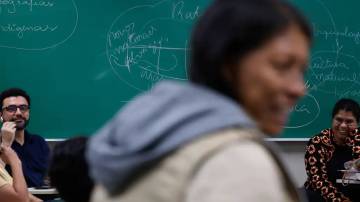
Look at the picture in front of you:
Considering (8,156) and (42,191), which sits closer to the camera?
(42,191)

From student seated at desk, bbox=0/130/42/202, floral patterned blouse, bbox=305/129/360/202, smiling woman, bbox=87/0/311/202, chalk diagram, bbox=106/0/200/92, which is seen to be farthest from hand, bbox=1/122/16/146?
smiling woman, bbox=87/0/311/202

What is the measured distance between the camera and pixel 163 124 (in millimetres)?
670

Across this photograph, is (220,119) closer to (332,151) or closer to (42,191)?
(42,191)

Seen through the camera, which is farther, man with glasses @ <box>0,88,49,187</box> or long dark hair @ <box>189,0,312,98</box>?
man with glasses @ <box>0,88,49,187</box>

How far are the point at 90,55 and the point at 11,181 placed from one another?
150 cm

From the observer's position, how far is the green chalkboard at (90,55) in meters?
4.62

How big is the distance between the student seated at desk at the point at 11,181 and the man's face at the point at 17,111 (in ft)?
0.64

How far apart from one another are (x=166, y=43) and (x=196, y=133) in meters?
4.13

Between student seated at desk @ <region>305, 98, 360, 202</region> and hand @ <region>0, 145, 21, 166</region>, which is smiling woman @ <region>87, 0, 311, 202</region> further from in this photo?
student seated at desk @ <region>305, 98, 360, 202</region>

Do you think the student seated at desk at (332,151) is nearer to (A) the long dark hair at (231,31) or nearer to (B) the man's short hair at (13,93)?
(B) the man's short hair at (13,93)

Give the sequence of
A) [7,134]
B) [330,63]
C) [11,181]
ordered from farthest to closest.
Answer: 1. [330,63]
2. [7,134]
3. [11,181]

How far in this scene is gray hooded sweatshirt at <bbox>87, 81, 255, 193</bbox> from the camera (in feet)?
2.19

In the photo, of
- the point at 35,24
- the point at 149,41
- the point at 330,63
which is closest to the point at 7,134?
the point at 35,24

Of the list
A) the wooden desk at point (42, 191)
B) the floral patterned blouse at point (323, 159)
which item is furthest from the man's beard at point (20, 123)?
the floral patterned blouse at point (323, 159)
